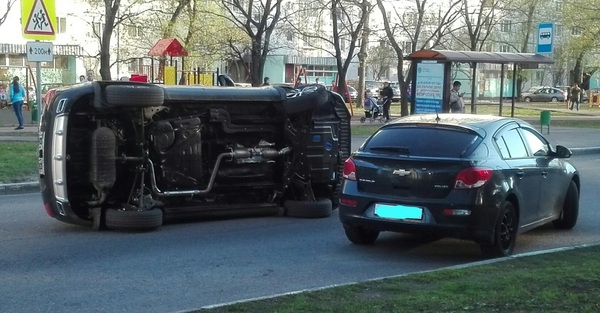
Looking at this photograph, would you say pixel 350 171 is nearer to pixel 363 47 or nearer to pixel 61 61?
pixel 363 47

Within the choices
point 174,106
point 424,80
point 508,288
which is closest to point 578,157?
point 424,80

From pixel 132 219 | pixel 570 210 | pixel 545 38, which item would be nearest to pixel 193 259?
pixel 132 219

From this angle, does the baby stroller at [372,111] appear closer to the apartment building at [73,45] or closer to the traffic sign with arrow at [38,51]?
the traffic sign with arrow at [38,51]

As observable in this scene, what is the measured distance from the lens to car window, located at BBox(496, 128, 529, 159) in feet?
33.7

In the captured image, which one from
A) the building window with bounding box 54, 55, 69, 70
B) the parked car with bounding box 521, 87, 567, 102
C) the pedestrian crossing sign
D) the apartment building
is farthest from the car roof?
the parked car with bounding box 521, 87, 567, 102

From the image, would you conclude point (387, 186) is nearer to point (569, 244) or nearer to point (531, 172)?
point (531, 172)

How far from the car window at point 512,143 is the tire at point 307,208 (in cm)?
291

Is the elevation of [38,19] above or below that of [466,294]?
above

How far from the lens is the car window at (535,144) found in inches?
431

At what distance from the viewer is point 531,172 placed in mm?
10461

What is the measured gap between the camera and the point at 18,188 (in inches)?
584

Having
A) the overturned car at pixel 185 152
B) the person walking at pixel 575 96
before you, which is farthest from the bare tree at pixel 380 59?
the overturned car at pixel 185 152

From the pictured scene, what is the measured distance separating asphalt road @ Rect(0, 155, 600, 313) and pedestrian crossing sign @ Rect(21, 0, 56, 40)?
13.7 feet

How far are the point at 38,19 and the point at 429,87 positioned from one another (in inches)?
504
